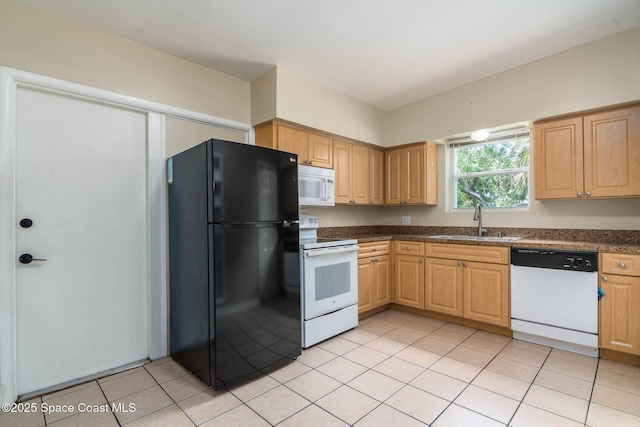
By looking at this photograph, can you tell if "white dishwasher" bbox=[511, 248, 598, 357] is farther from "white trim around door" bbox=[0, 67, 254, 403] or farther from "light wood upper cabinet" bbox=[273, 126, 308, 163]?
"white trim around door" bbox=[0, 67, 254, 403]

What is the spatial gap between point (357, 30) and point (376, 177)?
2.09 m

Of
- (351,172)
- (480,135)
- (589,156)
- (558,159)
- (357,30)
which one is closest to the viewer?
(357,30)

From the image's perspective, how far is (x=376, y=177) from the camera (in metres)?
4.20

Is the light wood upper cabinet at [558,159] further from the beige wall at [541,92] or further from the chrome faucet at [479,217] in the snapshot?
the chrome faucet at [479,217]

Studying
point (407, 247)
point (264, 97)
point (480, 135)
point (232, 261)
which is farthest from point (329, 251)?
point (480, 135)

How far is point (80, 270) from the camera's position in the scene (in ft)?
7.34

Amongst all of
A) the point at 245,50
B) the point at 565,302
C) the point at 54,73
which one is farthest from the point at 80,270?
the point at 565,302

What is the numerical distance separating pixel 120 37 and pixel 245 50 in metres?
0.95

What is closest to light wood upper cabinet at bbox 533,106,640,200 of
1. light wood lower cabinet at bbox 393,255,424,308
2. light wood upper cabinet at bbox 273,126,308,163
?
light wood lower cabinet at bbox 393,255,424,308

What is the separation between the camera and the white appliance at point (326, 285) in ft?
8.87

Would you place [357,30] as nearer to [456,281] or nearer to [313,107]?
[313,107]

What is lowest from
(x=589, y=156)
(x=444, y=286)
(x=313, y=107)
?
(x=444, y=286)

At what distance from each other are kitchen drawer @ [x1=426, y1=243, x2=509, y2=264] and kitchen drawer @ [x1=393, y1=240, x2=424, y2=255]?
0.31 feet

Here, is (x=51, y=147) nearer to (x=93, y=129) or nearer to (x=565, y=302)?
(x=93, y=129)
